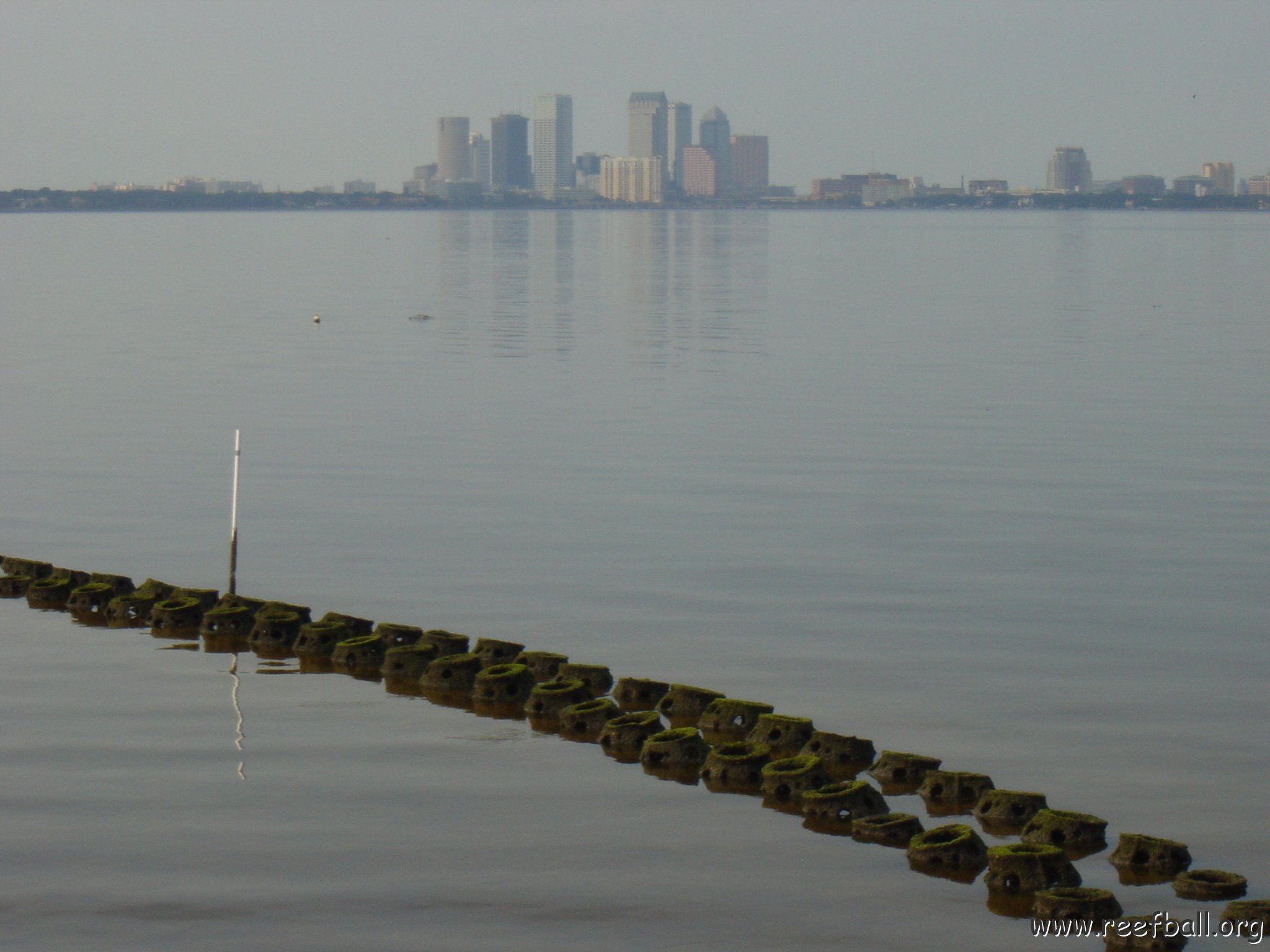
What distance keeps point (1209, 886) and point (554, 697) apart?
295 inches

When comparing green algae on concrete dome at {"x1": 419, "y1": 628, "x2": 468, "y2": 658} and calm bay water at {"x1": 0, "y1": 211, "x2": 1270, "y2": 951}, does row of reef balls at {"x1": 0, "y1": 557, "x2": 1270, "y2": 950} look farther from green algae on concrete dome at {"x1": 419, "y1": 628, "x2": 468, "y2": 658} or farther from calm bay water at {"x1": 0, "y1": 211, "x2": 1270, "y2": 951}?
calm bay water at {"x1": 0, "y1": 211, "x2": 1270, "y2": 951}

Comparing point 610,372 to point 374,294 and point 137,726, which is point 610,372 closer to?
point 137,726

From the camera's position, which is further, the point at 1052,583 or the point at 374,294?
the point at 374,294

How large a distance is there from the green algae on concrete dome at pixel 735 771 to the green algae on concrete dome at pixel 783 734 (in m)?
0.33

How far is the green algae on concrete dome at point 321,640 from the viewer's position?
71.2ft

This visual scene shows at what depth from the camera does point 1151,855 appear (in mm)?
14883

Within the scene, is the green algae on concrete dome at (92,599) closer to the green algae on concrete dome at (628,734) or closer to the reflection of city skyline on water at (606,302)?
the green algae on concrete dome at (628,734)

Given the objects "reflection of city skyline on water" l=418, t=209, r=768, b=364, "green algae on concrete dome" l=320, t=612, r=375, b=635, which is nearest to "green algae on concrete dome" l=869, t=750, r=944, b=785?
"green algae on concrete dome" l=320, t=612, r=375, b=635

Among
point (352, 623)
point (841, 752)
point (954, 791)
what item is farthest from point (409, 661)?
point (954, 791)

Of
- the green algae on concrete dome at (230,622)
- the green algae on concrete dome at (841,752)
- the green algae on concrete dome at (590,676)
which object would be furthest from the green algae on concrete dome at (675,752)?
the green algae on concrete dome at (230,622)

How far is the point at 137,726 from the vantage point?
62.4 feet

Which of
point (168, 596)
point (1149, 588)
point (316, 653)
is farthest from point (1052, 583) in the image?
point (168, 596)

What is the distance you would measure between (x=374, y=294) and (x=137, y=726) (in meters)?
79.1

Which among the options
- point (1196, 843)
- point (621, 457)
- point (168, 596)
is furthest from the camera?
point (621, 457)
